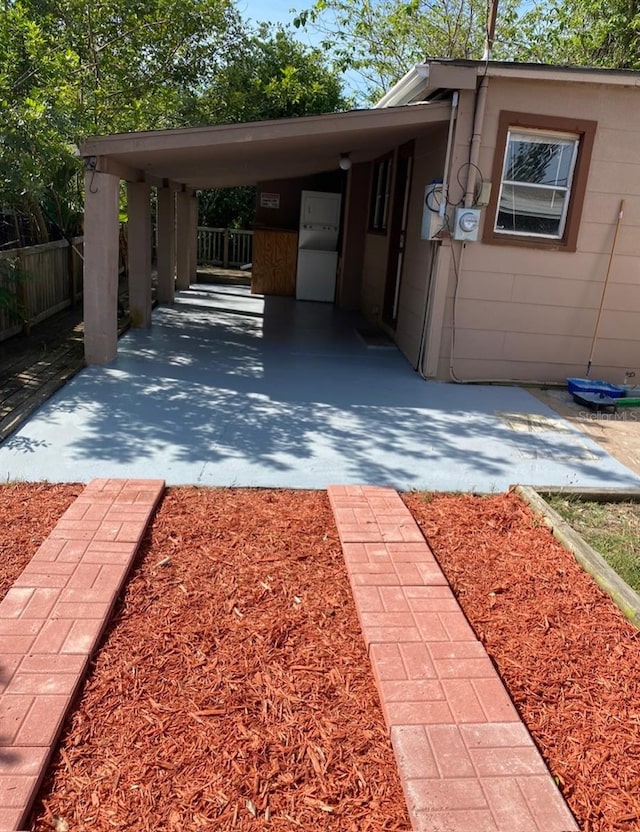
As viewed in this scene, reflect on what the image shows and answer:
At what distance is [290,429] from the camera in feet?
17.7

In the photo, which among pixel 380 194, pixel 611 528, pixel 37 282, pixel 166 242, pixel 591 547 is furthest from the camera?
pixel 166 242

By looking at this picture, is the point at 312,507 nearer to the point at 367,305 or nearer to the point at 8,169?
the point at 8,169

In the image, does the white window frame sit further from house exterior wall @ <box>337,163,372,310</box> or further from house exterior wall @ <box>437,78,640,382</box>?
house exterior wall @ <box>337,163,372,310</box>

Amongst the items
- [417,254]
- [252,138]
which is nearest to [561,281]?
[417,254]

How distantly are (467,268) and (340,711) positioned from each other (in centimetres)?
539

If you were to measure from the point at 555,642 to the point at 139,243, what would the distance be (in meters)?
7.50

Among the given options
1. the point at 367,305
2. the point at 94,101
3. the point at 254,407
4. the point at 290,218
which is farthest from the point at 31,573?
the point at 290,218

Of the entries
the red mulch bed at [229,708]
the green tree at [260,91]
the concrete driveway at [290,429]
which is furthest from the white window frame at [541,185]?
the green tree at [260,91]

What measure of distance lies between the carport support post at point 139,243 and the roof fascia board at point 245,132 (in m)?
2.15

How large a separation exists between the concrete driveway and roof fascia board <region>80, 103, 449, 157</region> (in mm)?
2189

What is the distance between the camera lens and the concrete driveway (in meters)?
4.50

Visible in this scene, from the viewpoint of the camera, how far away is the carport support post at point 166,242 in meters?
11.0

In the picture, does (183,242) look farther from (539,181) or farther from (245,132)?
(539,181)

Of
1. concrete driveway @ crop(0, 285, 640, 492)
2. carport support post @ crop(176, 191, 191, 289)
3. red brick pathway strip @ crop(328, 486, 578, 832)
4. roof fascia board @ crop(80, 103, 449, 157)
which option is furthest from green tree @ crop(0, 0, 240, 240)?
red brick pathway strip @ crop(328, 486, 578, 832)
